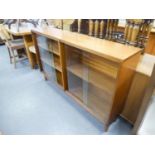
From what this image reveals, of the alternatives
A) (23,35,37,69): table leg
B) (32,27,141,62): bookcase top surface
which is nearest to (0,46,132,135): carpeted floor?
(23,35,37,69): table leg

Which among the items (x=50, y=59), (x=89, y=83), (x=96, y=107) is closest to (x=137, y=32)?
(x=89, y=83)

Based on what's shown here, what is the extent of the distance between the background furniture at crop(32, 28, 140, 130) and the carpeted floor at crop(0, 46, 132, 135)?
18cm

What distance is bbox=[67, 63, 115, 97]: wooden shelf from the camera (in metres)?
1.38

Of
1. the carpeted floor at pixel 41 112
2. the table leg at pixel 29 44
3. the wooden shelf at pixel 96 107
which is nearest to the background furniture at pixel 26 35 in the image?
the table leg at pixel 29 44

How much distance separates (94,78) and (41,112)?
97 cm

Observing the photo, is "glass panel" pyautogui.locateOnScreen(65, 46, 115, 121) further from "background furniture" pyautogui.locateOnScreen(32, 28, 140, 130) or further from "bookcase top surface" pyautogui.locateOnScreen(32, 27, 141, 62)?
"bookcase top surface" pyautogui.locateOnScreen(32, 27, 141, 62)

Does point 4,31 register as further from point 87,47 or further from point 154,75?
point 154,75

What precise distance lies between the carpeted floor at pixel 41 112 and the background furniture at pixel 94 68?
184 millimetres

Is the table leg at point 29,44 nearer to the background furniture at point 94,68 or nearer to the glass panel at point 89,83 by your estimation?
the background furniture at point 94,68

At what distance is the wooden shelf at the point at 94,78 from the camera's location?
4.51ft

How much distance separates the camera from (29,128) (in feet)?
5.54
